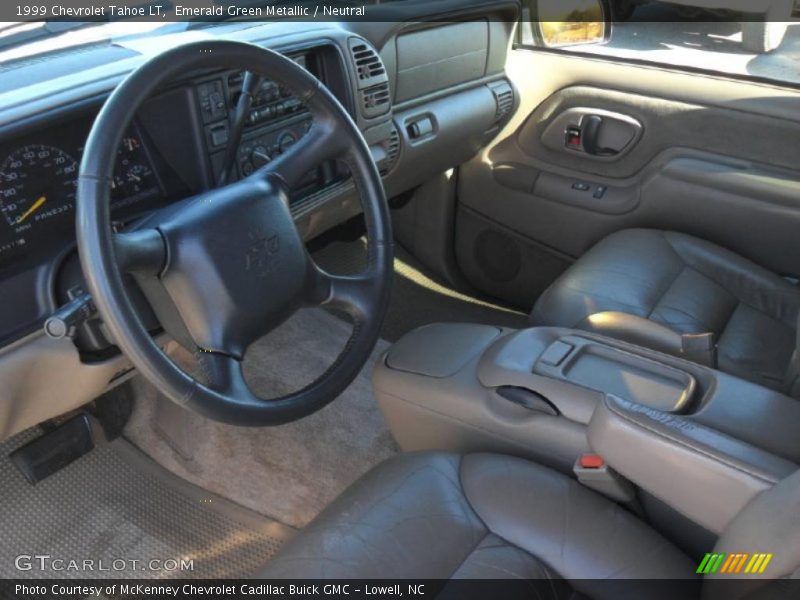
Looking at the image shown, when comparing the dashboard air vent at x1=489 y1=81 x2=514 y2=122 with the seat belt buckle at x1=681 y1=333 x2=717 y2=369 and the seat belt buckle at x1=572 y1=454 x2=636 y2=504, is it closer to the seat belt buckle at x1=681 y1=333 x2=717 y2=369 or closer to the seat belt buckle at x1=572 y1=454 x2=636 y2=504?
the seat belt buckle at x1=681 y1=333 x2=717 y2=369

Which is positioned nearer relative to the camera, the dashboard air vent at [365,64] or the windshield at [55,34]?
the windshield at [55,34]

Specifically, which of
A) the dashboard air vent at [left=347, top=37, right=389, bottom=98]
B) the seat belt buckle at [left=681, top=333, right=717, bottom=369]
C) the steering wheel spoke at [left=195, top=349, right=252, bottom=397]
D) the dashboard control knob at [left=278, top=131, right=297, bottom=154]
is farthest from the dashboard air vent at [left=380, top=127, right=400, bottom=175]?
the steering wheel spoke at [left=195, top=349, right=252, bottom=397]

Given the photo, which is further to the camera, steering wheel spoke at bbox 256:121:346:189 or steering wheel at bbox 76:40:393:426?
steering wheel spoke at bbox 256:121:346:189

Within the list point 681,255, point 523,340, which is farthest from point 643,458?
point 681,255

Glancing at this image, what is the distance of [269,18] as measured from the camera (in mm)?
1826

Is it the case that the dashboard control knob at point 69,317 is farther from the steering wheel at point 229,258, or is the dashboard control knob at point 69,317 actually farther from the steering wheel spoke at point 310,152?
the steering wheel spoke at point 310,152

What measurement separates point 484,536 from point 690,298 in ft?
2.98

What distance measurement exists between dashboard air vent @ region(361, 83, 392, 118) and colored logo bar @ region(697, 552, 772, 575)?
1256 mm

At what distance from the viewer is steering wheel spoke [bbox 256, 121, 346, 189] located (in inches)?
50.9

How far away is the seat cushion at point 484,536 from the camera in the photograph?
1.06 meters

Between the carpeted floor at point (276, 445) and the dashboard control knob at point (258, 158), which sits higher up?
the dashboard control knob at point (258, 158)

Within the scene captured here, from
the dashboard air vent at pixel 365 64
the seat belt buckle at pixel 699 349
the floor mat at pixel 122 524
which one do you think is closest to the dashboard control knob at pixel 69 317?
the floor mat at pixel 122 524

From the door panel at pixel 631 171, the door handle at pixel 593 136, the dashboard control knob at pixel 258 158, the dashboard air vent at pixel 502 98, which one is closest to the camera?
the dashboard control knob at pixel 258 158

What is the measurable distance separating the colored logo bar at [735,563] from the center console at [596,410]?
4 cm
